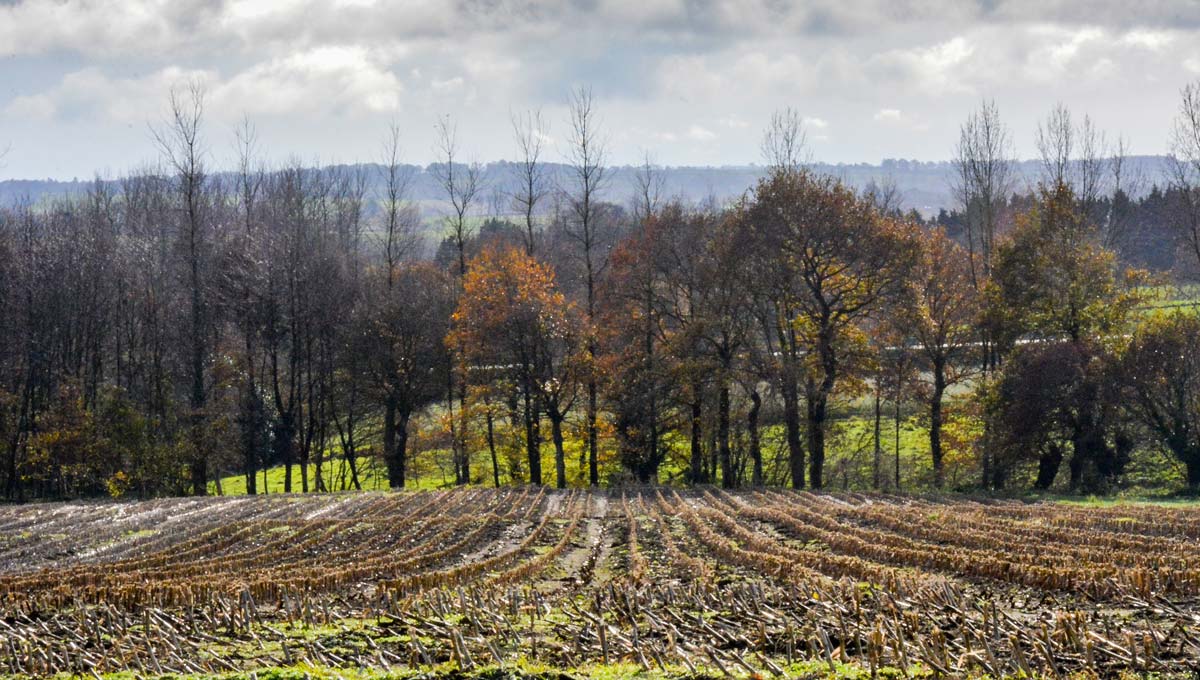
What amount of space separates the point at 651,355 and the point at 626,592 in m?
32.4

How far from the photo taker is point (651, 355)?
46594 mm

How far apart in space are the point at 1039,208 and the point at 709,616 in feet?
122

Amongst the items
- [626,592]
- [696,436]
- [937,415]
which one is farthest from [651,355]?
[626,592]

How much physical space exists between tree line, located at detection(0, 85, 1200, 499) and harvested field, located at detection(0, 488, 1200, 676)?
43.9 feet

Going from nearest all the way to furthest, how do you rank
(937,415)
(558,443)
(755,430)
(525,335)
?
(937,415), (755,430), (525,335), (558,443)

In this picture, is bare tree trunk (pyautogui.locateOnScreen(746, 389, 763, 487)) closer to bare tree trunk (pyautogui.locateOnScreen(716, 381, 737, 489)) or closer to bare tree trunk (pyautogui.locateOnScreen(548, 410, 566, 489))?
bare tree trunk (pyautogui.locateOnScreen(716, 381, 737, 489))

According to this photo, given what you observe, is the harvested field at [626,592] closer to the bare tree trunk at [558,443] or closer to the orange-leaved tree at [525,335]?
the orange-leaved tree at [525,335]

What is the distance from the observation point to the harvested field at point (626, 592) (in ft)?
36.1

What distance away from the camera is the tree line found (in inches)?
1602

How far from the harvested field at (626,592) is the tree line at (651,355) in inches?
527

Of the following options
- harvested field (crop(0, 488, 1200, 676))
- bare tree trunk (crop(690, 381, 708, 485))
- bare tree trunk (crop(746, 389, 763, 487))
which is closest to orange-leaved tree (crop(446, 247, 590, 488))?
bare tree trunk (crop(690, 381, 708, 485))

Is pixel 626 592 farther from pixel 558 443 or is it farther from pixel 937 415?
pixel 937 415

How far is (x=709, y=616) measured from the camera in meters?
13.0

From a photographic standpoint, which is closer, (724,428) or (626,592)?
(626,592)
